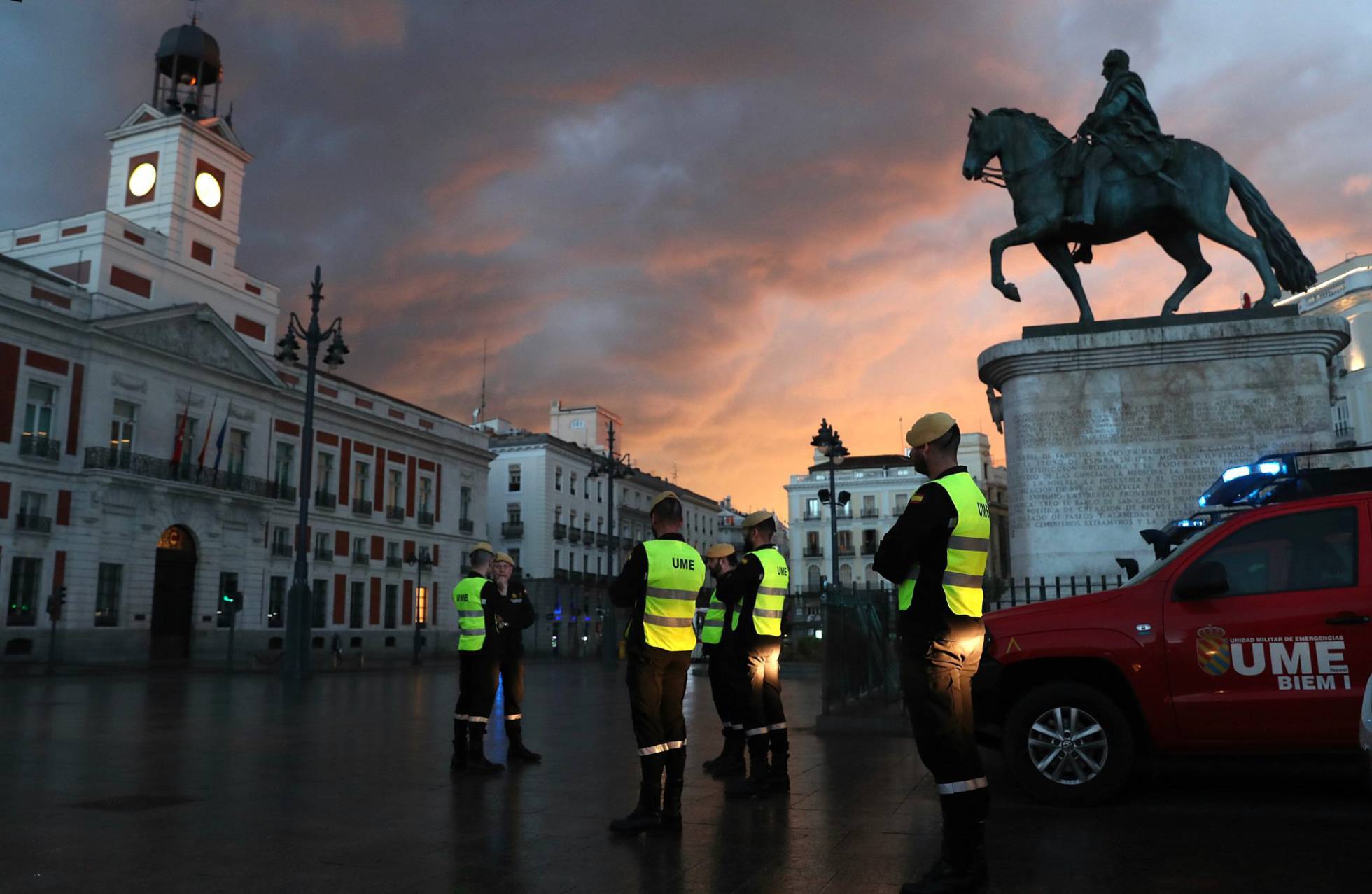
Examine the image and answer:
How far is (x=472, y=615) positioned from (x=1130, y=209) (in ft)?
30.0

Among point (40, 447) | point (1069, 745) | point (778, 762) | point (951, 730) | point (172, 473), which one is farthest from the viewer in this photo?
point (172, 473)

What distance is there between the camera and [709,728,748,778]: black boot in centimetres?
788

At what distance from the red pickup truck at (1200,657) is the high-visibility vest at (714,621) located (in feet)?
8.65

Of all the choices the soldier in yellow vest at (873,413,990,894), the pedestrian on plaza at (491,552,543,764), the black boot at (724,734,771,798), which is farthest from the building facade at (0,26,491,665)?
the soldier in yellow vest at (873,413,990,894)

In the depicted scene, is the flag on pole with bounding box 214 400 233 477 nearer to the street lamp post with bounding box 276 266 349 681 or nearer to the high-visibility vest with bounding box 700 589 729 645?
the street lamp post with bounding box 276 266 349 681

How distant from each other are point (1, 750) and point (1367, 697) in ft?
34.8

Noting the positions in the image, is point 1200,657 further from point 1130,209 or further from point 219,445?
point 219,445

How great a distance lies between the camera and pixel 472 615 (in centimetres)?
871

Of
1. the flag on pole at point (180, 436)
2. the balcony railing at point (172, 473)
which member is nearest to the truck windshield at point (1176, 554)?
the balcony railing at point (172, 473)

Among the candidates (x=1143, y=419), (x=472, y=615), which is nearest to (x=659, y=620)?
(x=472, y=615)

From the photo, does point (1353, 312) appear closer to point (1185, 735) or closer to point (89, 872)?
point (1185, 735)

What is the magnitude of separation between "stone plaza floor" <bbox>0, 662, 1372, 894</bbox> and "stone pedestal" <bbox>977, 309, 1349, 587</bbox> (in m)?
3.52

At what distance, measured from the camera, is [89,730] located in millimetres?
11469

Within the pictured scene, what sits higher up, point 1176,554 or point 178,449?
point 178,449
